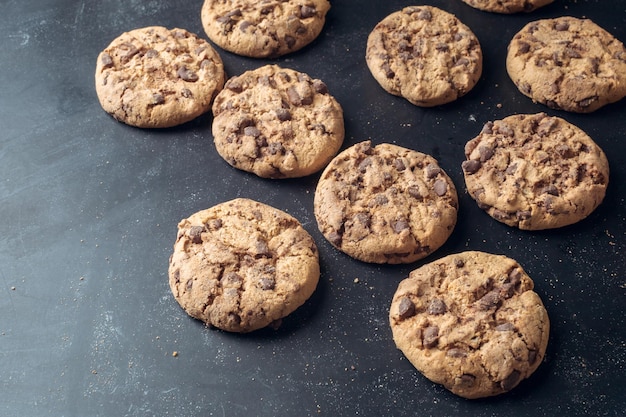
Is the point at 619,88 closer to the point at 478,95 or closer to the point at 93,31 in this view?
the point at 478,95

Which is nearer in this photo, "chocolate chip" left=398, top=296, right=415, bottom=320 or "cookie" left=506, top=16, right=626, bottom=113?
"chocolate chip" left=398, top=296, right=415, bottom=320

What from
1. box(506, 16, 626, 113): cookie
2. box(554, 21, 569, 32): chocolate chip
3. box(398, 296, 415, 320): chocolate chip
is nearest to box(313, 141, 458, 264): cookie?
box(398, 296, 415, 320): chocolate chip

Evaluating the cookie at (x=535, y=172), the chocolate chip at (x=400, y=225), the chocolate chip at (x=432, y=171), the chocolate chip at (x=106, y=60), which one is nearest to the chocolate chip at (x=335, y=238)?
the chocolate chip at (x=400, y=225)

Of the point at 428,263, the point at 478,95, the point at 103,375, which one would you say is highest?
the point at 478,95

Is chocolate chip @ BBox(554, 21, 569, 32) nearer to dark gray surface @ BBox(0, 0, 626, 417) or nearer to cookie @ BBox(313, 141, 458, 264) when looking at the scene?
dark gray surface @ BBox(0, 0, 626, 417)

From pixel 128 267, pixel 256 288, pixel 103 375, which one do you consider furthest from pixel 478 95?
pixel 103 375

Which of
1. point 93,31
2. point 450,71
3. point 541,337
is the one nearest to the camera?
point 541,337
